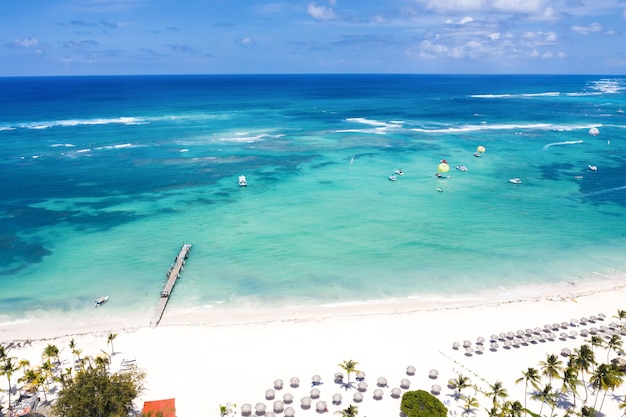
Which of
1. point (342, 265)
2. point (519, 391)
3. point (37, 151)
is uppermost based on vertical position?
point (37, 151)

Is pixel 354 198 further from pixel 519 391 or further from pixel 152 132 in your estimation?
pixel 152 132

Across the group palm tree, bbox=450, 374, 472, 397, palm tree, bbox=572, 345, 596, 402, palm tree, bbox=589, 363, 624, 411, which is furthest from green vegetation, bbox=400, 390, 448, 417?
palm tree, bbox=589, 363, 624, 411

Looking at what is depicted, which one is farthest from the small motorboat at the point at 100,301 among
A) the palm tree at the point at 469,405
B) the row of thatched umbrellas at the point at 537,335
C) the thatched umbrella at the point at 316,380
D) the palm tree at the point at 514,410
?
the palm tree at the point at 514,410

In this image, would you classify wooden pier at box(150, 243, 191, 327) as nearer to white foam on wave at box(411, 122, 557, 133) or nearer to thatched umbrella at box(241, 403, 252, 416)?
thatched umbrella at box(241, 403, 252, 416)

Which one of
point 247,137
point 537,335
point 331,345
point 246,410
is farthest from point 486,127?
point 246,410

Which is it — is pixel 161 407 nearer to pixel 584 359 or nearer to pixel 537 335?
pixel 584 359

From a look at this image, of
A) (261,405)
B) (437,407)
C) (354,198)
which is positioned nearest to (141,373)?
(261,405)
